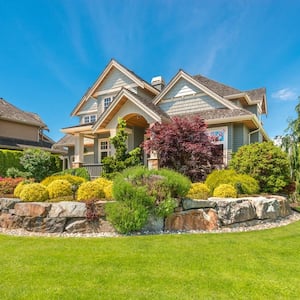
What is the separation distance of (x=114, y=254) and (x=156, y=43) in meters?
13.8

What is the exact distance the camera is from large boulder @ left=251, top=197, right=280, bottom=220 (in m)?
7.77

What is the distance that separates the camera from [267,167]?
33.2 feet

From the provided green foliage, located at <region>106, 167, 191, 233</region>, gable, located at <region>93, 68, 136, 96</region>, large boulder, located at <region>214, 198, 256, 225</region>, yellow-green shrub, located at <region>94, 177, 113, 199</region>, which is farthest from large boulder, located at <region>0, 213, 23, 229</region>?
gable, located at <region>93, 68, 136, 96</region>

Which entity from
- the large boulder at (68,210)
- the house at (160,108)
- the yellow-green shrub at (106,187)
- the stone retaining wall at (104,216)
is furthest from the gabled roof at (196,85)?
the large boulder at (68,210)

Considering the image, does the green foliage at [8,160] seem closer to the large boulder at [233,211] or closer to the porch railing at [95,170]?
the porch railing at [95,170]

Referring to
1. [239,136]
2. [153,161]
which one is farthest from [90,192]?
[239,136]

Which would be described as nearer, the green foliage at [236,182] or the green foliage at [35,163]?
the green foliage at [236,182]

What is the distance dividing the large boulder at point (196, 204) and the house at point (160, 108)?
573cm

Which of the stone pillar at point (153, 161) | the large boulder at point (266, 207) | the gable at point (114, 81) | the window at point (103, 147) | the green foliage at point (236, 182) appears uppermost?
the gable at point (114, 81)

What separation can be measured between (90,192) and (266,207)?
17.9ft

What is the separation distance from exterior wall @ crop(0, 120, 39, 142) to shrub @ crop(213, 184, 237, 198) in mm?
21604

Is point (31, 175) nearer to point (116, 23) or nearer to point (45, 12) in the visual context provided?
point (45, 12)

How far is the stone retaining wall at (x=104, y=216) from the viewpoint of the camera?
261 inches

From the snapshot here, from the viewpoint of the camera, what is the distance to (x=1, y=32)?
14102mm
